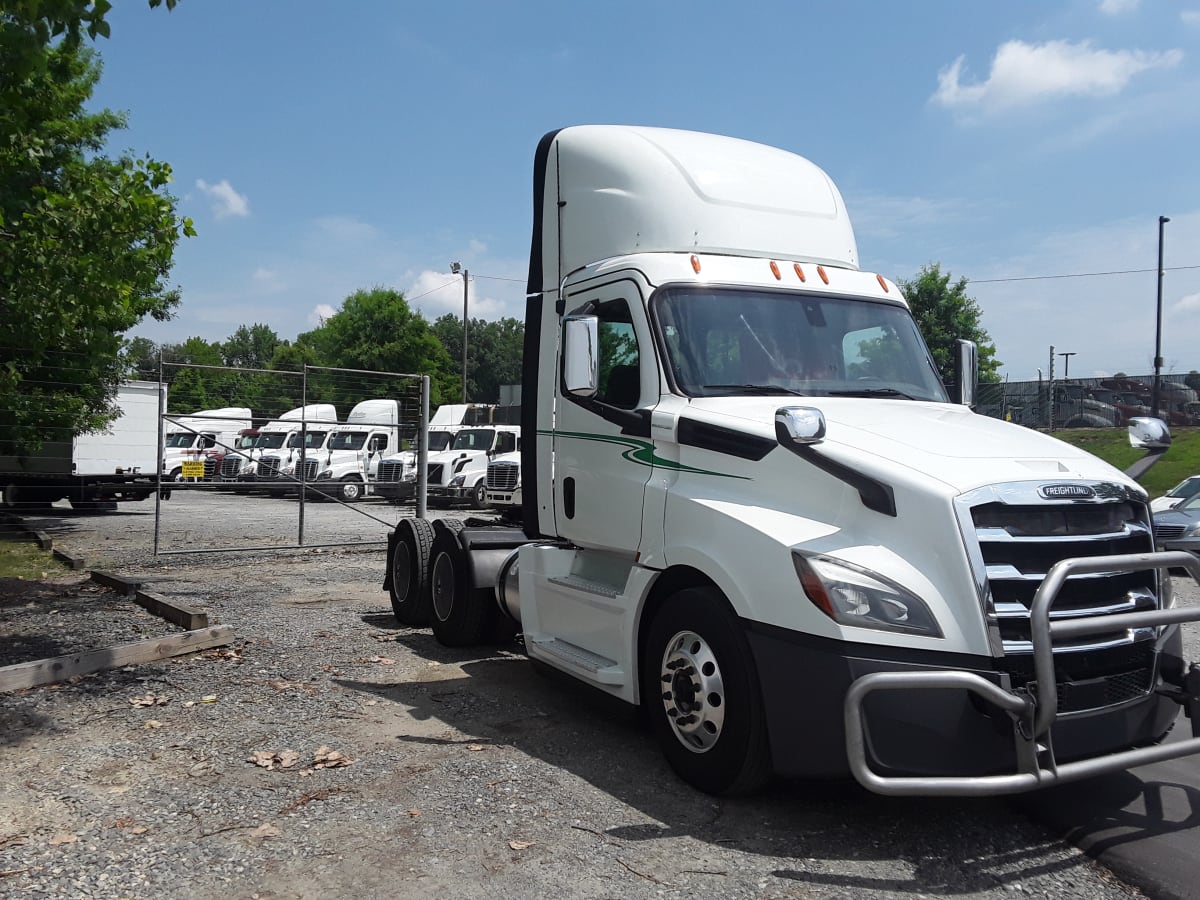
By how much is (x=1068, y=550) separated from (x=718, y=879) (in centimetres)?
201

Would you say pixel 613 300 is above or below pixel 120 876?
above

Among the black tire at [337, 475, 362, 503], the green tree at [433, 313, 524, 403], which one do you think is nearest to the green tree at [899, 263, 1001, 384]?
the black tire at [337, 475, 362, 503]

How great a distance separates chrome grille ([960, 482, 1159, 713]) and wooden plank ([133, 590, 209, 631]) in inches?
255

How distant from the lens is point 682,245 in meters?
5.96

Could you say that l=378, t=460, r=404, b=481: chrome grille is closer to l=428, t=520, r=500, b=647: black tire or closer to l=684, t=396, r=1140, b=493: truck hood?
l=428, t=520, r=500, b=647: black tire

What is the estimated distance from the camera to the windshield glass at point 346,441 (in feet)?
93.7

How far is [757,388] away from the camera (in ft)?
17.8

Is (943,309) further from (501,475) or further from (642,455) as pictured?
(642,455)

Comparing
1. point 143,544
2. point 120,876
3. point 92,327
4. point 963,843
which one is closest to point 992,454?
point 963,843

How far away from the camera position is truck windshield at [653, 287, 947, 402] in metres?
5.46

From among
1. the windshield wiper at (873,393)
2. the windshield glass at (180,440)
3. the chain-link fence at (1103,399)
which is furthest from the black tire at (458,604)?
the chain-link fence at (1103,399)

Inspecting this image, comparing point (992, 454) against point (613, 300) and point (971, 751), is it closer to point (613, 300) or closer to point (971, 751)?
point (971, 751)

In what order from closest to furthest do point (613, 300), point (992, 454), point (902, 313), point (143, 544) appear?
point (992, 454) < point (613, 300) < point (902, 313) < point (143, 544)

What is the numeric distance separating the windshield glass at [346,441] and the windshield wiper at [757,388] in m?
24.1
